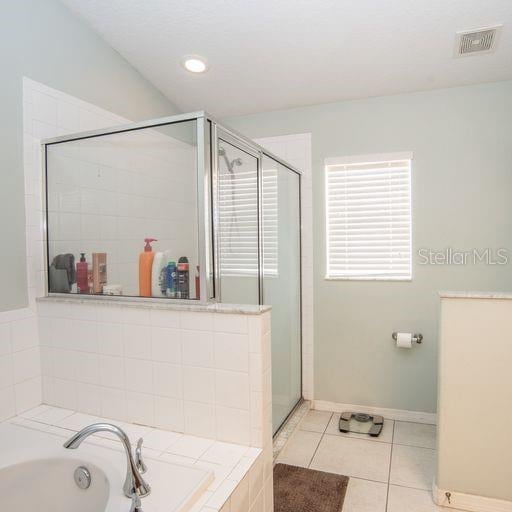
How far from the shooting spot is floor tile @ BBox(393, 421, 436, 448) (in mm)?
2482

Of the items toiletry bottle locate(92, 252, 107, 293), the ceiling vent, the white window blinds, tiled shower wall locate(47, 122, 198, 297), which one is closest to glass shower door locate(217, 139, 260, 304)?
the white window blinds

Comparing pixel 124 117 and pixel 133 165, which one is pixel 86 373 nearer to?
pixel 133 165

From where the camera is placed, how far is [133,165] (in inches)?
76.4

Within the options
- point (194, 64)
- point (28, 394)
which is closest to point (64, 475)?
point (28, 394)

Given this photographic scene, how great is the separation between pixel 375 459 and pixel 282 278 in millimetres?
1210

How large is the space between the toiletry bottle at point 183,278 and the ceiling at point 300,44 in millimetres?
1319

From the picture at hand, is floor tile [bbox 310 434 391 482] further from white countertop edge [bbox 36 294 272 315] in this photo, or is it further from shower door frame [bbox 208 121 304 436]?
white countertop edge [bbox 36 294 272 315]

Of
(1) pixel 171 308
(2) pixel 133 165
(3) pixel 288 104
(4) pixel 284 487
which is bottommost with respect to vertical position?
(4) pixel 284 487

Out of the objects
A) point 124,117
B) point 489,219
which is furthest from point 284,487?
point 124,117

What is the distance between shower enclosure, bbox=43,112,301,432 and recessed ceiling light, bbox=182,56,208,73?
0.73 meters

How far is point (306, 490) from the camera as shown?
2027 mm

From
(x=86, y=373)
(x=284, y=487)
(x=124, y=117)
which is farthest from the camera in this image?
(x=124, y=117)

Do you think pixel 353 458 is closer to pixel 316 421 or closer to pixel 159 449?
pixel 316 421

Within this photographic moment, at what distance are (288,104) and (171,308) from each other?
1959 mm
